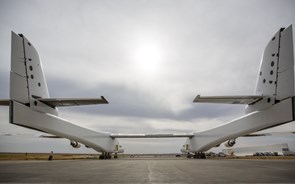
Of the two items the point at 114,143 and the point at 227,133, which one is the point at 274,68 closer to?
the point at 227,133

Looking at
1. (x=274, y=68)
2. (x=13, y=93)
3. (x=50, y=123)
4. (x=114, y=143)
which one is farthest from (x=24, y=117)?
(x=114, y=143)

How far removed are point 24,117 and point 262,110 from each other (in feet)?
52.0

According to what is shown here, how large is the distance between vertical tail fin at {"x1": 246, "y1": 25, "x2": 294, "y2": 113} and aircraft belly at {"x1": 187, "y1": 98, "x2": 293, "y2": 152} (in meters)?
0.52

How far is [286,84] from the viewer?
53.7 ft

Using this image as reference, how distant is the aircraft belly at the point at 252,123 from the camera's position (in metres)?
16.9

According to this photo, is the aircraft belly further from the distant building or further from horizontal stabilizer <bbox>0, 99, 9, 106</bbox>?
the distant building

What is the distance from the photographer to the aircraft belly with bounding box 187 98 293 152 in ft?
55.4

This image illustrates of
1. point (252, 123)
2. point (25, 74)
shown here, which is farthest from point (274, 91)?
point (25, 74)

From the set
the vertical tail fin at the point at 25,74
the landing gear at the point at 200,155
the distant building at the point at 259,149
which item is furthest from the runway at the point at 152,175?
the distant building at the point at 259,149

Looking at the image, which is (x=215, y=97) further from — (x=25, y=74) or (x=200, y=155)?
(x=200, y=155)

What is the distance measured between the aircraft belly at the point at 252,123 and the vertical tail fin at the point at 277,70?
52 centimetres

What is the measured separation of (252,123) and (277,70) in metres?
6.12

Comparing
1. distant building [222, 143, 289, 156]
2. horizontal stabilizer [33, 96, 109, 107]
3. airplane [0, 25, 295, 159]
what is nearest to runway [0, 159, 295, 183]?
airplane [0, 25, 295, 159]

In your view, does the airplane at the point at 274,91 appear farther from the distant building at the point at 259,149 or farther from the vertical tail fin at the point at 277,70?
the distant building at the point at 259,149
